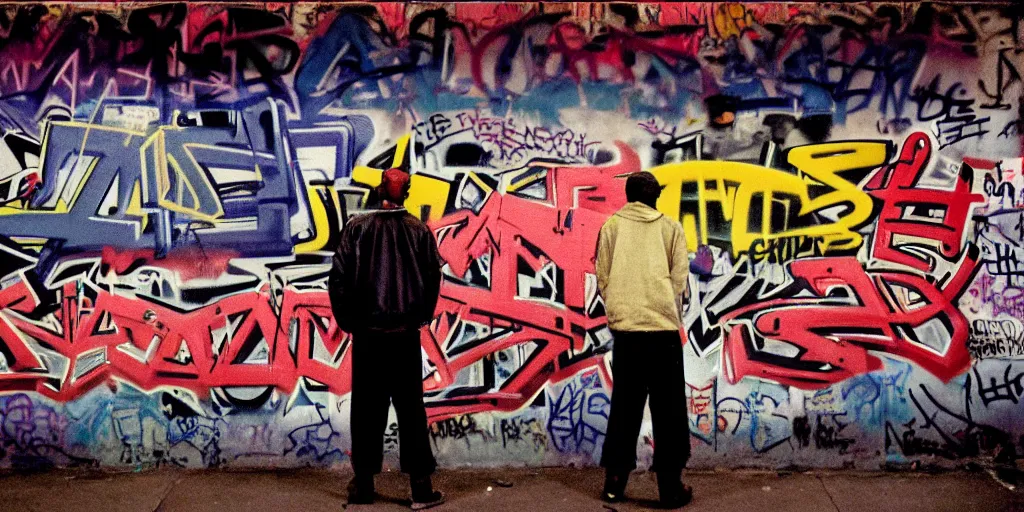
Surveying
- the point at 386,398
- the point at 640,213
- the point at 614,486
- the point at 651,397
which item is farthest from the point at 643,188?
the point at 386,398

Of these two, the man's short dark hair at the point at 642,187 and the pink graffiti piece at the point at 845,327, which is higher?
the man's short dark hair at the point at 642,187

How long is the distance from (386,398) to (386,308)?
20.6 inches

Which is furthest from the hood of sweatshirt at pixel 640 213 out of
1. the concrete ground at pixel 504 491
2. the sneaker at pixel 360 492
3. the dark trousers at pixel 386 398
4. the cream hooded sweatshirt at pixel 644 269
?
the sneaker at pixel 360 492

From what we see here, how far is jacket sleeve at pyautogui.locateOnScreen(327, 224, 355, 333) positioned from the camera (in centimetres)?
498

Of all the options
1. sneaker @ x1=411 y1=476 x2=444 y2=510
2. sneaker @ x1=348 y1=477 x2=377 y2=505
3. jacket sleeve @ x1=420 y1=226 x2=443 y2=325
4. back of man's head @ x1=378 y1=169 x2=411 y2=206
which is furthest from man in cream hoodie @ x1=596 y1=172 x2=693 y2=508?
sneaker @ x1=348 y1=477 x2=377 y2=505

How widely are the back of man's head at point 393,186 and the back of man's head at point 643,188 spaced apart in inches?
48.2

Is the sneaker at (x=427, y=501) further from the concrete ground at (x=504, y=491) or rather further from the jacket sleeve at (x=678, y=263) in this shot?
the jacket sleeve at (x=678, y=263)

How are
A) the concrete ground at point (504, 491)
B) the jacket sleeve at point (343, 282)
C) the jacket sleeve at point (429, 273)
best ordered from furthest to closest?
the concrete ground at point (504, 491) < the jacket sleeve at point (429, 273) < the jacket sleeve at point (343, 282)

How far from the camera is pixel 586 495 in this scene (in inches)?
210

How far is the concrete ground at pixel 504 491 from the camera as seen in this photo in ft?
17.0

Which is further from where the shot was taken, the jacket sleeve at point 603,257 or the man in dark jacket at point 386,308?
the jacket sleeve at point 603,257

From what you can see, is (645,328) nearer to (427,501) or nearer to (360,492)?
(427,501)

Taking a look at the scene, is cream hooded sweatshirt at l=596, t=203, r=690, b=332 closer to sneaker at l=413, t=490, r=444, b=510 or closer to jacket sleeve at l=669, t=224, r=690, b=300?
jacket sleeve at l=669, t=224, r=690, b=300

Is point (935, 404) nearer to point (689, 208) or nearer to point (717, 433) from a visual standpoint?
point (717, 433)
